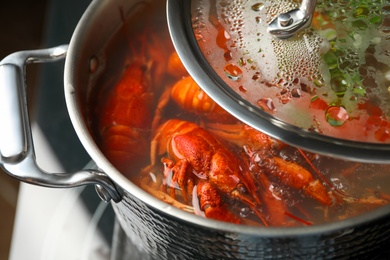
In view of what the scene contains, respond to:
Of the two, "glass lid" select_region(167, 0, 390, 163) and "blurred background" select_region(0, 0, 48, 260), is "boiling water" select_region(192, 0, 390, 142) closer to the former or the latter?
"glass lid" select_region(167, 0, 390, 163)

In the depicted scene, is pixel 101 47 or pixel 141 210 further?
pixel 101 47

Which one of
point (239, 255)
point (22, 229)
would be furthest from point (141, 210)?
point (22, 229)

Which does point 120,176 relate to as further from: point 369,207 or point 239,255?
point 369,207

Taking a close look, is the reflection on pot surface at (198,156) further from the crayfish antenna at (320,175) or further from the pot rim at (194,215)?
the pot rim at (194,215)

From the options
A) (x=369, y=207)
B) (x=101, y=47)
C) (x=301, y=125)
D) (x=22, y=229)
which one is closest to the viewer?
(x=301, y=125)

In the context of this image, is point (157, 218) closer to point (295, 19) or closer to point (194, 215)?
point (194, 215)
